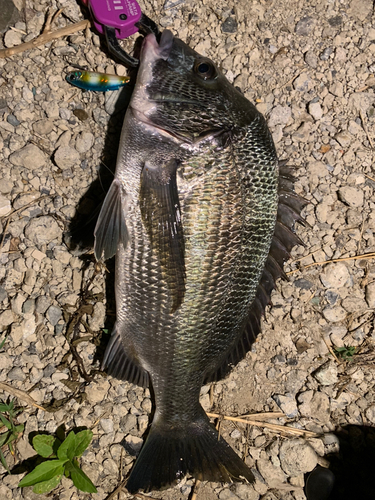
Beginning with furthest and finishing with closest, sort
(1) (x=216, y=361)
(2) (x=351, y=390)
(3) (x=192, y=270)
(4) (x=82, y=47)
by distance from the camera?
(2) (x=351, y=390) → (4) (x=82, y=47) → (1) (x=216, y=361) → (3) (x=192, y=270)

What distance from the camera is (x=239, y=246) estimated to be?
95.3 inches

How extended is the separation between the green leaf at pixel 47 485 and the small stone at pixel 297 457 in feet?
5.08

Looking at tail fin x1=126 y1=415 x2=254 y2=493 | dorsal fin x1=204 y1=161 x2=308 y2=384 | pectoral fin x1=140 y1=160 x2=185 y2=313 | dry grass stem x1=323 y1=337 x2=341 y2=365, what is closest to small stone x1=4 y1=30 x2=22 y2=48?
pectoral fin x1=140 y1=160 x2=185 y2=313

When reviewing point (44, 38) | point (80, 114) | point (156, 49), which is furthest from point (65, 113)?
point (156, 49)

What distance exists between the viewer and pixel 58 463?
2.67 meters

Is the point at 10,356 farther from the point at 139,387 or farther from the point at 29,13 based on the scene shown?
the point at 29,13

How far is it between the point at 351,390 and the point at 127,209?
7.04 feet

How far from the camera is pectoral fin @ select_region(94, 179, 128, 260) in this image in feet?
8.02

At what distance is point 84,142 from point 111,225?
2.58 ft

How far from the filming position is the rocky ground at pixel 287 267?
2832mm

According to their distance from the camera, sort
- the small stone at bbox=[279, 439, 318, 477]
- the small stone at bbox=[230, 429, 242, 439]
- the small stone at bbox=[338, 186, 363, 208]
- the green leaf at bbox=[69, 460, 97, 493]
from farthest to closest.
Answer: the small stone at bbox=[338, 186, 363, 208] → the small stone at bbox=[230, 429, 242, 439] → the small stone at bbox=[279, 439, 318, 477] → the green leaf at bbox=[69, 460, 97, 493]

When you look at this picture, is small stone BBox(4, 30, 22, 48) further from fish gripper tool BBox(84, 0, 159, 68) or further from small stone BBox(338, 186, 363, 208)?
small stone BBox(338, 186, 363, 208)

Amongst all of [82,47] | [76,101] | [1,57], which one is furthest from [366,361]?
[1,57]

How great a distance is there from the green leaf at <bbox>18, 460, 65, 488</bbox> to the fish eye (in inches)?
103
